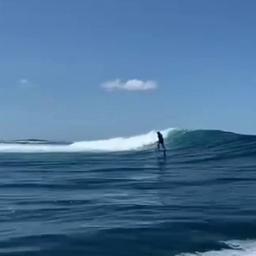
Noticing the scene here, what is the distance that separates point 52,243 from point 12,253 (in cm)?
86

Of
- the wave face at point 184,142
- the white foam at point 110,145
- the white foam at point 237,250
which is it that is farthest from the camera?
the white foam at point 110,145

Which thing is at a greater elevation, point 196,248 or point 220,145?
point 220,145

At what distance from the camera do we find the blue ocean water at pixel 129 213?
9.61 m

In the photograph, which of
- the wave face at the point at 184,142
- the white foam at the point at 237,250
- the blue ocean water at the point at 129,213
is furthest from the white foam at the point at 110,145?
the white foam at the point at 237,250

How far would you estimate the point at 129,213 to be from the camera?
41.6 ft

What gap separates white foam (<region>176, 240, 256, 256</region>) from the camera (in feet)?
30.1

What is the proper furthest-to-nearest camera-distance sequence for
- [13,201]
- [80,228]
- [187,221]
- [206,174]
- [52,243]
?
1. [206,174]
2. [13,201]
3. [187,221]
4. [80,228]
5. [52,243]

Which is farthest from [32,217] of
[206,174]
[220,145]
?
[220,145]

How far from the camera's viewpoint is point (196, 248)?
375 inches

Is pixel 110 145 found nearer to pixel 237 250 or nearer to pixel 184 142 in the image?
pixel 184 142

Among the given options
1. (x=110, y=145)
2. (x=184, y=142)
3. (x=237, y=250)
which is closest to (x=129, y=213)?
(x=237, y=250)

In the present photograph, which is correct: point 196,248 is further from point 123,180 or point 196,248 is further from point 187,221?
point 123,180

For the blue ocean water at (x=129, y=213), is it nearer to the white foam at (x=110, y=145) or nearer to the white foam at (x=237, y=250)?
the white foam at (x=237, y=250)

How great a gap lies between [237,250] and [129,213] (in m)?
3.68
